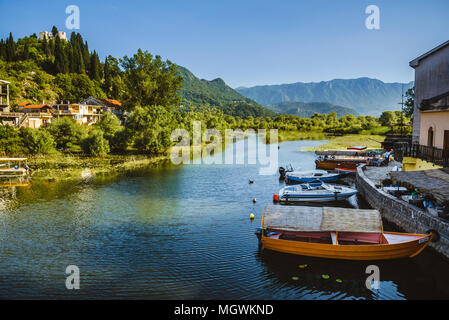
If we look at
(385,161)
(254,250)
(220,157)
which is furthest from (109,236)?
(220,157)

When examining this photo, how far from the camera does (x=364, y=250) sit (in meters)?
17.0

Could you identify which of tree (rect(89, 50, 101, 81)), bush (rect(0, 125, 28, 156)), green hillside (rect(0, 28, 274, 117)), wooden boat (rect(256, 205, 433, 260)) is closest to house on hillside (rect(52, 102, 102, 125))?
green hillside (rect(0, 28, 274, 117))

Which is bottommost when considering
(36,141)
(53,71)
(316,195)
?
(316,195)

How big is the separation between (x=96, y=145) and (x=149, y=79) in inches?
1083

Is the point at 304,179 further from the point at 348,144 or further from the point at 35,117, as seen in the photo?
the point at 35,117

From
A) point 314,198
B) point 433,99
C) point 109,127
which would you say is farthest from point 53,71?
point 433,99

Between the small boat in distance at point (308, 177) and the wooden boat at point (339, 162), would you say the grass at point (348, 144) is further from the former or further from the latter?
the small boat in distance at point (308, 177)

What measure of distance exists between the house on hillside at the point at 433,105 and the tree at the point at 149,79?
6028 cm

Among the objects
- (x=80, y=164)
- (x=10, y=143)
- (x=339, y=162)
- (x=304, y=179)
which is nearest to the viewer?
(x=304, y=179)

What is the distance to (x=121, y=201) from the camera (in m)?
29.8
